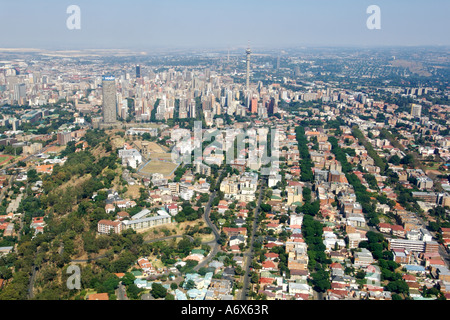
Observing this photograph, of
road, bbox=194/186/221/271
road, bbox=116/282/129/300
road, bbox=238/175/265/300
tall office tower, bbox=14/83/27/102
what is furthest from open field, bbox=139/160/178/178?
tall office tower, bbox=14/83/27/102

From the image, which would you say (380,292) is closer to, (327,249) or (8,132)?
(327,249)

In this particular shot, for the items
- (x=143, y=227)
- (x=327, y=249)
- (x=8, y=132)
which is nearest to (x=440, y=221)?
(x=327, y=249)

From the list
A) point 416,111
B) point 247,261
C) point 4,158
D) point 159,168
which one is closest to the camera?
point 247,261

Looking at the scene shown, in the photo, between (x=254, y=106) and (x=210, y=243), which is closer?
(x=210, y=243)

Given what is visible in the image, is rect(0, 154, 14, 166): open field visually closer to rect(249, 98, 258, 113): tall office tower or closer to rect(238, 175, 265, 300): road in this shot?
rect(238, 175, 265, 300): road

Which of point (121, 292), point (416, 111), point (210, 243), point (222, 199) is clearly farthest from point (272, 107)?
point (121, 292)

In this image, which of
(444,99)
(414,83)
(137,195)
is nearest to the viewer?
(137,195)

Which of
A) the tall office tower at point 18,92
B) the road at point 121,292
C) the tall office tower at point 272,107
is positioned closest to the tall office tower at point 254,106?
the tall office tower at point 272,107

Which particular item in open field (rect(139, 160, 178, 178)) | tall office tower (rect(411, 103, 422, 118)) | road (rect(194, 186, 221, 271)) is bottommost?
road (rect(194, 186, 221, 271))

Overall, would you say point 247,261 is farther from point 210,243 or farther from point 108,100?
point 108,100
